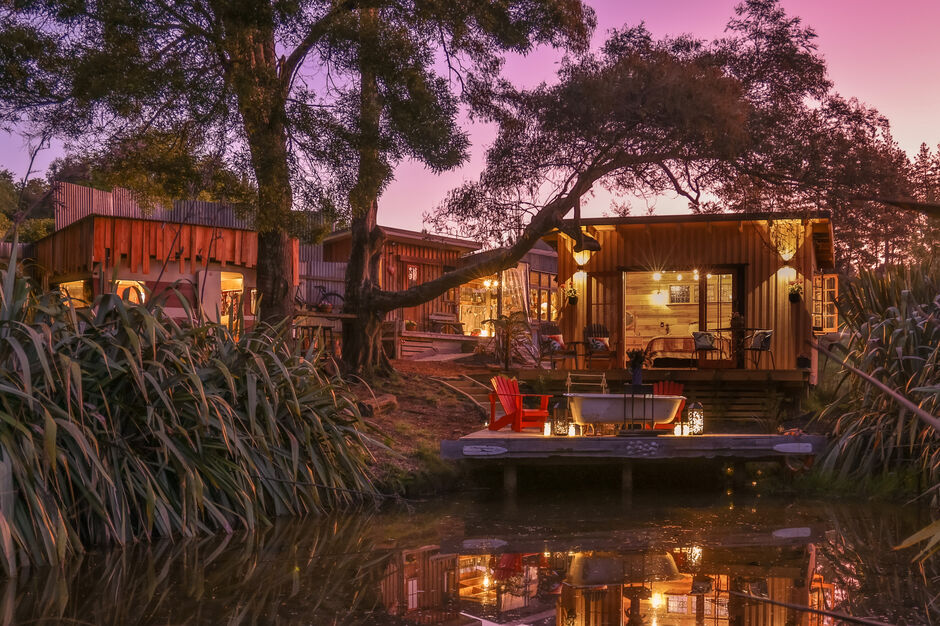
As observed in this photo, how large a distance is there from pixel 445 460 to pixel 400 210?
43.2ft

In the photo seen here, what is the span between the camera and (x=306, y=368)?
321 inches

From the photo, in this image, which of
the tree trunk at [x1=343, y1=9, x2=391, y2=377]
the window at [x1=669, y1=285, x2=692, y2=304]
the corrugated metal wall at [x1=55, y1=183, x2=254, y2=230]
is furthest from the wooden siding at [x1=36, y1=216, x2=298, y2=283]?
the window at [x1=669, y1=285, x2=692, y2=304]

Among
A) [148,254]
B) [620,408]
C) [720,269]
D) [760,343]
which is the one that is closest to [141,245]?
[148,254]

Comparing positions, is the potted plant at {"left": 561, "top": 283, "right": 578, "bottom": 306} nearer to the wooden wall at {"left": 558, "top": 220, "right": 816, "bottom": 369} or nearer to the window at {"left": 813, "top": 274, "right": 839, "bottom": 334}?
the wooden wall at {"left": 558, "top": 220, "right": 816, "bottom": 369}

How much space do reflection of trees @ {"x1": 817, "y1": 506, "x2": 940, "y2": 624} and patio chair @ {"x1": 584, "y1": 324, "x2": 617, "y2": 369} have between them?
24.4 ft

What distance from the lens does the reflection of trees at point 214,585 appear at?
14.5ft

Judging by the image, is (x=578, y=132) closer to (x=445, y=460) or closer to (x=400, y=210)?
(x=445, y=460)

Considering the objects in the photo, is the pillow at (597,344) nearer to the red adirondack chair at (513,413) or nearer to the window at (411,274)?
the red adirondack chair at (513,413)

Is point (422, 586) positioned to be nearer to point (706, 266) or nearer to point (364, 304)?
point (364, 304)

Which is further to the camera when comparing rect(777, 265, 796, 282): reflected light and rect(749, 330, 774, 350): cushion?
rect(777, 265, 796, 282): reflected light

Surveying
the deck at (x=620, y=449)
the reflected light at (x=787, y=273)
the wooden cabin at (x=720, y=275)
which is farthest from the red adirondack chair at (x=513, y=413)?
the reflected light at (x=787, y=273)

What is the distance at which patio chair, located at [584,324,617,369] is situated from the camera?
49.7 feet

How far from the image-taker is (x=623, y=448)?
30.1ft

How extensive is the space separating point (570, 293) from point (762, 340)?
362cm
